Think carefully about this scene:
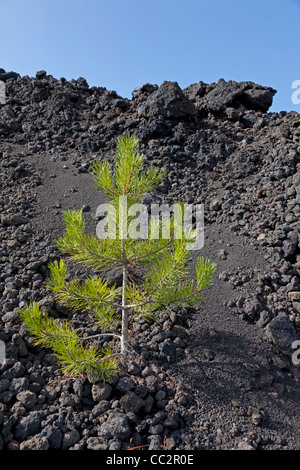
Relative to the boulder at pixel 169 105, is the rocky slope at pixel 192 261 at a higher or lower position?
lower

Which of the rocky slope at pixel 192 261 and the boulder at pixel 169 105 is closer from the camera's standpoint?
the rocky slope at pixel 192 261

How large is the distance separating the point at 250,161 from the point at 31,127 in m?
5.02

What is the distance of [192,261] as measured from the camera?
5.23 m

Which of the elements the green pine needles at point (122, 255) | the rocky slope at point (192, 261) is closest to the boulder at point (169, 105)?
the rocky slope at point (192, 261)

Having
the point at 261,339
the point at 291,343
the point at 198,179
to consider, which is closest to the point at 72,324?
the point at 261,339

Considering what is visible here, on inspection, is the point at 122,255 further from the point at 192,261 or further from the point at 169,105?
the point at 169,105

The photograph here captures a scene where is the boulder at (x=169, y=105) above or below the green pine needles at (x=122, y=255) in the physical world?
above

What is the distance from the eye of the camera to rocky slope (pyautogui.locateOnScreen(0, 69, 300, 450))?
2.97 meters

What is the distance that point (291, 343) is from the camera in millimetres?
3729

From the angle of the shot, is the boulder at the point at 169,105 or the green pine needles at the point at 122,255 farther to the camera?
the boulder at the point at 169,105

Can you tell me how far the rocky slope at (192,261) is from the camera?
2.97 metres

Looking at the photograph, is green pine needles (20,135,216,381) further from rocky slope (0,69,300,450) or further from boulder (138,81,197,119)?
boulder (138,81,197,119)

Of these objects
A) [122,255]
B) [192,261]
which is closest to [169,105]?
[192,261]

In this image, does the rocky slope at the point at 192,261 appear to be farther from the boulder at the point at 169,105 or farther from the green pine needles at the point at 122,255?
the green pine needles at the point at 122,255
